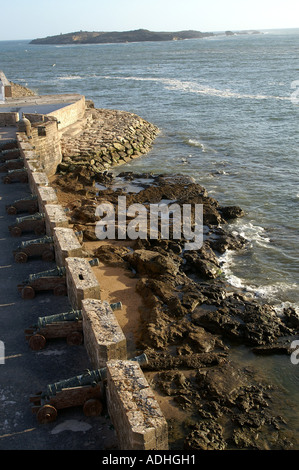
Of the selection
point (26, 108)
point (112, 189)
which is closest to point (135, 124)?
point (26, 108)

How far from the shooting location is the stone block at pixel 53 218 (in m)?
→ 10.1

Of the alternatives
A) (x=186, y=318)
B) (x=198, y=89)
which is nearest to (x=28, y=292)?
(x=186, y=318)

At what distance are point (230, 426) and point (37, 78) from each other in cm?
6842

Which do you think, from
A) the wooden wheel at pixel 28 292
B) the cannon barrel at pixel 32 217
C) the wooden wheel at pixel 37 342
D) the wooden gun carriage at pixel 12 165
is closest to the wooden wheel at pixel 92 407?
the wooden wheel at pixel 37 342

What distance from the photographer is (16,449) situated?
613 cm

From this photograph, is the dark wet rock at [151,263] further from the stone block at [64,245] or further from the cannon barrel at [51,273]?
the cannon barrel at [51,273]

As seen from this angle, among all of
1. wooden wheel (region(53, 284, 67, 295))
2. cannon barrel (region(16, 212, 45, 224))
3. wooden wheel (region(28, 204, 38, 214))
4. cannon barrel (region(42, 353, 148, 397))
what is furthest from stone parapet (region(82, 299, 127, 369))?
wooden wheel (region(28, 204, 38, 214))

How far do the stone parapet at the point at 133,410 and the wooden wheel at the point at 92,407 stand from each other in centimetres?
13

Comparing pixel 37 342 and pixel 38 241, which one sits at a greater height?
pixel 38 241

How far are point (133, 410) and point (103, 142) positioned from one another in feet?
74.8

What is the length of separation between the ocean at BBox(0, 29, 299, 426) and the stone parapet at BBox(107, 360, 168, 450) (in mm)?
4778

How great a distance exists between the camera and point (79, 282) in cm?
795

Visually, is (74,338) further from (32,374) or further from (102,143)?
(102,143)
